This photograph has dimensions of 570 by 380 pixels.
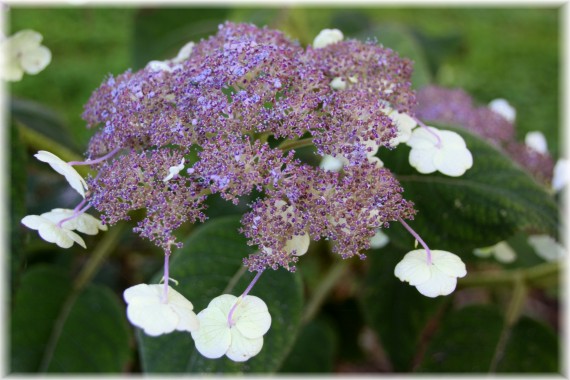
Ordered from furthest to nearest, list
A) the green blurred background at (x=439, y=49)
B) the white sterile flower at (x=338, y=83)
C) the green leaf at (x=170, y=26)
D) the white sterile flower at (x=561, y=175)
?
the green blurred background at (x=439, y=49), the green leaf at (x=170, y=26), the white sterile flower at (x=561, y=175), the white sterile flower at (x=338, y=83)

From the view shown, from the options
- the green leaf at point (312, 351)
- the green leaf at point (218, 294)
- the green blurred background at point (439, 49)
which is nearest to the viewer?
the green leaf at point (218, 294)

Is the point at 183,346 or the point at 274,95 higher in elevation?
the point at 274,95

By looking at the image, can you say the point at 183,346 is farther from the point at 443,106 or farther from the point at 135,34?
the point at 135,34

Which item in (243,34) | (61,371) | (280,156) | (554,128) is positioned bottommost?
(61,371)

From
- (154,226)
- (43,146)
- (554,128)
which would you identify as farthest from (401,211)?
(554,128)

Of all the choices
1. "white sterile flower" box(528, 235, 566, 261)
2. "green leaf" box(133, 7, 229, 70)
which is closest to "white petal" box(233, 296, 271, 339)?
"white sterile flower" box(528, 235, 566, 261)

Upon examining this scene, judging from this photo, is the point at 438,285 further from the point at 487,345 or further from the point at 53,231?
the point at 487,345

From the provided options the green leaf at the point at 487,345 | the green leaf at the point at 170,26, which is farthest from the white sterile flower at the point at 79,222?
the green leaf at the point at 170,26

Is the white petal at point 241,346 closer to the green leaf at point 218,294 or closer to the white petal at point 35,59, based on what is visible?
the green leaf at point 218,294
